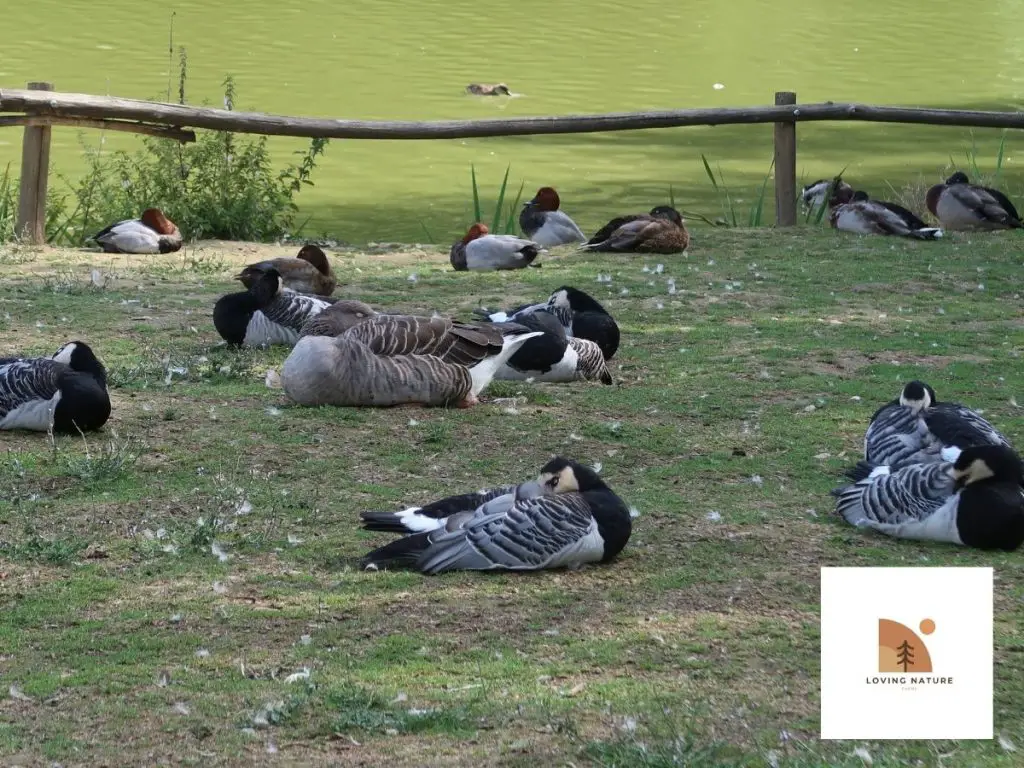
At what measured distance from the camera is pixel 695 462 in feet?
22.3

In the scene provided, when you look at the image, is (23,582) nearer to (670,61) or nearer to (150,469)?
(150,469)

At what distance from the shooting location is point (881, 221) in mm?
13773

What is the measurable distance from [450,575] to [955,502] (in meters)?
1.97

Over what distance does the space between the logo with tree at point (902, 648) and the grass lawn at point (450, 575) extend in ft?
0.73

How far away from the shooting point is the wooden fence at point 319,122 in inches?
484

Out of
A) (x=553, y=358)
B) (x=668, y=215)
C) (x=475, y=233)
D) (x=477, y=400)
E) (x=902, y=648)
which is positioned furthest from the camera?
(x=668, y=215)

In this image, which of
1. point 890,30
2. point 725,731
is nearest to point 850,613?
point 725,731

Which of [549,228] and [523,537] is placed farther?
[549,228]

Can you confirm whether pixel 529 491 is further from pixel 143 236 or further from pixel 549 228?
pixel 549 228

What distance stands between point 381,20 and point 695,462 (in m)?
27.0

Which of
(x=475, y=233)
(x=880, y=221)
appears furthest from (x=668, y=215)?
(x=880, y=221)

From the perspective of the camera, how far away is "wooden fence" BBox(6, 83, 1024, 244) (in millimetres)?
12297

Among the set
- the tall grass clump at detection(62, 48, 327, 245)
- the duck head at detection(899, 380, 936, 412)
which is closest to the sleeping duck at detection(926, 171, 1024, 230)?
the tall grass clump at detection(62, 48, 327, 245)

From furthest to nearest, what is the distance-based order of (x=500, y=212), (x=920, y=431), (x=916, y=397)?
(x=500, y=212)
(x=916, y=397)
(x=920, y=431)
